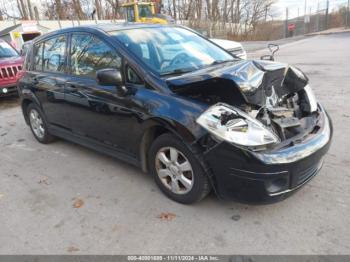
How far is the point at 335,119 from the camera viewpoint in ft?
17.2

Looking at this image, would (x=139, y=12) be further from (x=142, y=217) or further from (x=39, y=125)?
(x=142, y=217)

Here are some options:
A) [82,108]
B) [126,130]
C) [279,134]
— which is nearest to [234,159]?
[279,134]

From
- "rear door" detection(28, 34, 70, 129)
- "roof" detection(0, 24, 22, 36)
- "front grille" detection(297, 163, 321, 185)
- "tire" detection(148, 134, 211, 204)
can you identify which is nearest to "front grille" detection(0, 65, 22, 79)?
"rear door" detection(28, 34, 70, 129)

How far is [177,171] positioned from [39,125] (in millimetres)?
3155

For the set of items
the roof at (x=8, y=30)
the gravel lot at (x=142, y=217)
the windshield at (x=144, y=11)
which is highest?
the windshield at (x=144, y=11)

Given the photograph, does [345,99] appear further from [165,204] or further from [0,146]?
[0,146]

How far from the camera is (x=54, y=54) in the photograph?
441cm

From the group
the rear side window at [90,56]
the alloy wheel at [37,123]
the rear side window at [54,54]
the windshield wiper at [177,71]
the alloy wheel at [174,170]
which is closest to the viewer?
the alloy wheel at [174,170]

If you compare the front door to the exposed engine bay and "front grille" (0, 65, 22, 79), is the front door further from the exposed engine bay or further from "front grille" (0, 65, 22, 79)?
"front grille" (0, 65, 22, 79)

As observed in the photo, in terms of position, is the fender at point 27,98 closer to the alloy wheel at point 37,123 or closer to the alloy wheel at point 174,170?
the alloy wheel at point 37,123

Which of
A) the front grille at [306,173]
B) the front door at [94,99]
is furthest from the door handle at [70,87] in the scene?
the front grille at [306,173]

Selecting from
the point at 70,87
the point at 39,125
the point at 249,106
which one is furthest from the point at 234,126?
the point at 39,125

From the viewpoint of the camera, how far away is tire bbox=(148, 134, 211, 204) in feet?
9.25

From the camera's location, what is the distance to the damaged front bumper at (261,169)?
2475 mm
